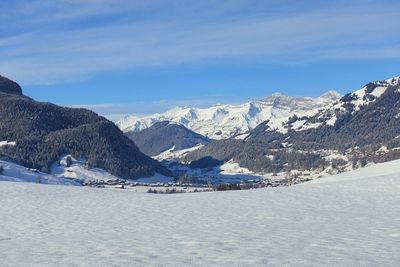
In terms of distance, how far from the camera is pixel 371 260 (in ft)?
58.0

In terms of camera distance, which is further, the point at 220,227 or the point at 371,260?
the point at 220,227

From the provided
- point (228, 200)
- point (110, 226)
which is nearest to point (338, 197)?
point (228, 200)

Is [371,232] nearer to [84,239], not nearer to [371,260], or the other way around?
[371,260]

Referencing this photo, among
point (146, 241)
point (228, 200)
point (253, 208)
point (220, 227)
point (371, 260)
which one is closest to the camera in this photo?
point (371, 260)

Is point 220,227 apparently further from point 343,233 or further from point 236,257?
point 236,257

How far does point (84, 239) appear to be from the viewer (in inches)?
901

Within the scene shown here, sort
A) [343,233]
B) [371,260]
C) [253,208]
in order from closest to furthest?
[371,260] < [343,233] < [253,208]

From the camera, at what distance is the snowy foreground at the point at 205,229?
18.0 m

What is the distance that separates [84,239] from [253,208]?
1536cm

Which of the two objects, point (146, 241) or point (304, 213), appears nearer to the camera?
point (146, 241)

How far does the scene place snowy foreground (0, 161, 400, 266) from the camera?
18.0 m

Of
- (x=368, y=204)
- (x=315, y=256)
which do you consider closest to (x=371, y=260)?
(x=315, y=256)

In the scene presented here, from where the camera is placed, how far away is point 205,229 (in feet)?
84.9

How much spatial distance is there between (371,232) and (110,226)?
42.6 feet
